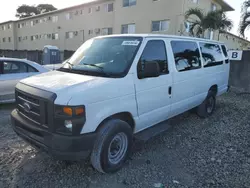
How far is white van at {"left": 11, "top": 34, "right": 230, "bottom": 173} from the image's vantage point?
2.44 meters

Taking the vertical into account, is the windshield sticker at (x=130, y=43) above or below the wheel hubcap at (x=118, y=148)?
above

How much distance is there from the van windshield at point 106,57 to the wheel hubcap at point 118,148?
0.95 m

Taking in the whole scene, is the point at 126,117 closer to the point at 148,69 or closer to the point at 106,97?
the point at 106,97

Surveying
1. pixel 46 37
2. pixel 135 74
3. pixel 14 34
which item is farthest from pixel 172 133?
pixel 14 34

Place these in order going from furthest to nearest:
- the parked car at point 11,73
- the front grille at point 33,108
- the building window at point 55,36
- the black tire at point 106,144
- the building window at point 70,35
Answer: the building window at point 55,36
the building window at point 70,35
the parked car at point 11,73
the black tire at point 106,144
the front grille at point 33,108

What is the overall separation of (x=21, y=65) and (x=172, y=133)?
4.87 m

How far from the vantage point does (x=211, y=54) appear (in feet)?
17.4

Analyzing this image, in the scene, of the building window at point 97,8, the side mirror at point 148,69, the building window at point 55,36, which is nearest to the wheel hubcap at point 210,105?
the side mirror at point 148,69

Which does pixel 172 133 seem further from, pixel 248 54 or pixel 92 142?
pixel 248 54

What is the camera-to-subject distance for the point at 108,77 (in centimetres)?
287

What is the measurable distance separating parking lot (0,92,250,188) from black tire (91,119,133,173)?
173 millimetres

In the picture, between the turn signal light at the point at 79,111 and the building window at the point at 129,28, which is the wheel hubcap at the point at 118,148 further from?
the building window at the point at 129,28

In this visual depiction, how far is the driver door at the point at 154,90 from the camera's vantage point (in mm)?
3221

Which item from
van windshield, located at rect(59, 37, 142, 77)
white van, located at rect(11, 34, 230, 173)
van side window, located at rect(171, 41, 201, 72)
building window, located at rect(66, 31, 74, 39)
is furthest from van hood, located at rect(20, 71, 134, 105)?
building window, located at rect(66, 31, 74, 39)
